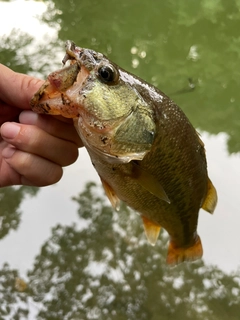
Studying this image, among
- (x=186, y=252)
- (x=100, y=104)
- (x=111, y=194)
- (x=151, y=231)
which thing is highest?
(x=100, y=104)

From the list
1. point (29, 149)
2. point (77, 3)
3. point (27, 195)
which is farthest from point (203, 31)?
point (29, 149)

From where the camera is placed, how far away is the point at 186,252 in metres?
1.34

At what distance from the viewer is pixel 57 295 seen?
201 centimetres

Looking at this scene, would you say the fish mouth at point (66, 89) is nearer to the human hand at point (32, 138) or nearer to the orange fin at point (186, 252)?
the human hand at point (32, 138)

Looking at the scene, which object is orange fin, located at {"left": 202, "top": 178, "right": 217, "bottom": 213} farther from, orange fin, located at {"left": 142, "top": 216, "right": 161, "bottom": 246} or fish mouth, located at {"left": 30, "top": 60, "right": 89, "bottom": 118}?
fish mouth, located at {"left": 30, "top": 60, "right": 89, "bottom": 118}

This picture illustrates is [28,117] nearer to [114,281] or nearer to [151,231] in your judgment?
[151,231]

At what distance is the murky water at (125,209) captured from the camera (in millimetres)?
2027

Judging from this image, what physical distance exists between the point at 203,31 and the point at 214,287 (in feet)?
5.82

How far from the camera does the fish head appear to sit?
2.59ft

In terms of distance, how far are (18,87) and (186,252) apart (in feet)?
2.41

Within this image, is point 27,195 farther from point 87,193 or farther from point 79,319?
point 79,319

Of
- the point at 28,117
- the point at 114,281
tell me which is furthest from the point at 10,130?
the point at 114,281

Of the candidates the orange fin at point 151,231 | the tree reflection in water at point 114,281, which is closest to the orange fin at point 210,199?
the orange fin at point 151,231

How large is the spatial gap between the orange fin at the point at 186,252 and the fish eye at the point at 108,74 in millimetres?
690
